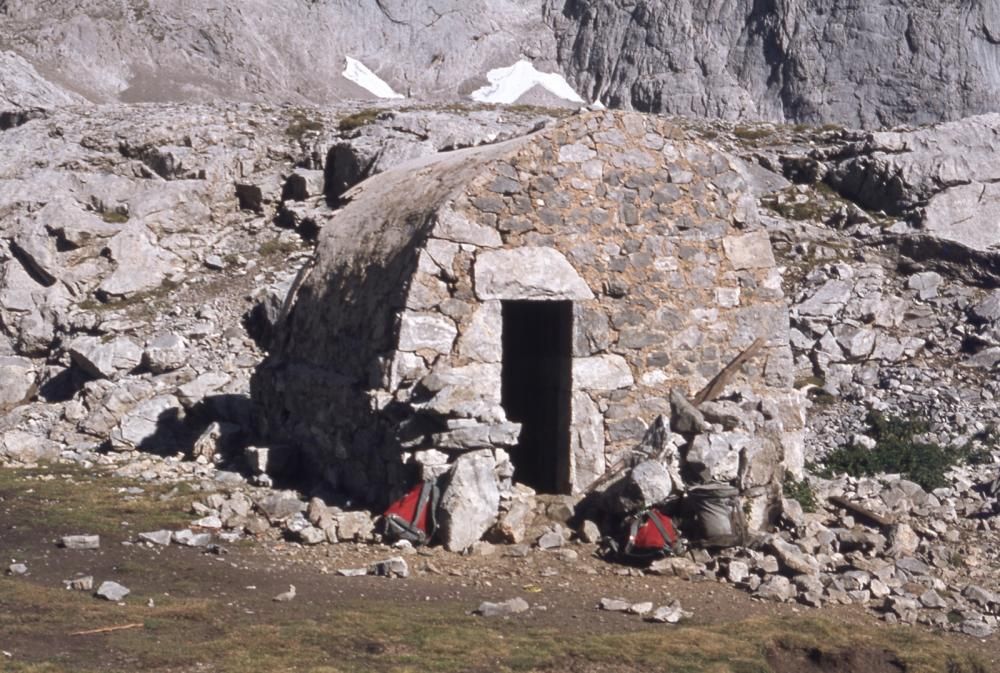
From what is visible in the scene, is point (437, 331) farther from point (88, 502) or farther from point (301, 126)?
point (301, 126)

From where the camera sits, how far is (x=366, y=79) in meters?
50.7

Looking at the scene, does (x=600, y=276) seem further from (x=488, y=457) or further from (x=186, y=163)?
(x=186, y=163)

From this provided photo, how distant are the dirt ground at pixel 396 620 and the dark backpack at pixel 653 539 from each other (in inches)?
9.1

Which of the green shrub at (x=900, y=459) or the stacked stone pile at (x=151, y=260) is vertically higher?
the stacked stone pile at (x=151, y=260)

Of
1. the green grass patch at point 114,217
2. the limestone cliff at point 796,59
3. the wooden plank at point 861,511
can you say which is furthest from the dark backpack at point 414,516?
the limestone cliff at point 796,59

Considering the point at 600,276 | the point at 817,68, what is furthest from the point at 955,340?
the point at 817,68

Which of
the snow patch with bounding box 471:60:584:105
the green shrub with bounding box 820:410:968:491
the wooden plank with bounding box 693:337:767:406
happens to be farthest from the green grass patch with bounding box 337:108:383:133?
the snow patch with bounding box 471:60:584:105

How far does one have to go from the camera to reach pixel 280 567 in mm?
9250

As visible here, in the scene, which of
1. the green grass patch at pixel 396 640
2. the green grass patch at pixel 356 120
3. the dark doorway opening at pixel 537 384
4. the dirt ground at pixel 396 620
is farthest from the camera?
the green grass patch at pixel 356 120

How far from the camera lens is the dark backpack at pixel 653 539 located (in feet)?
31.0

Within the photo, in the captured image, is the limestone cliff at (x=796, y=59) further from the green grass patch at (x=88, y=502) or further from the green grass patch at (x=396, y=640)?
the green grass patch at (x=396, y=640)

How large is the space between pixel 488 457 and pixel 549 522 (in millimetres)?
819

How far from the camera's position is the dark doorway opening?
11.4 m

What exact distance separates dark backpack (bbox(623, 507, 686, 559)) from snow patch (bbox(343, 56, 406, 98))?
137 feet
